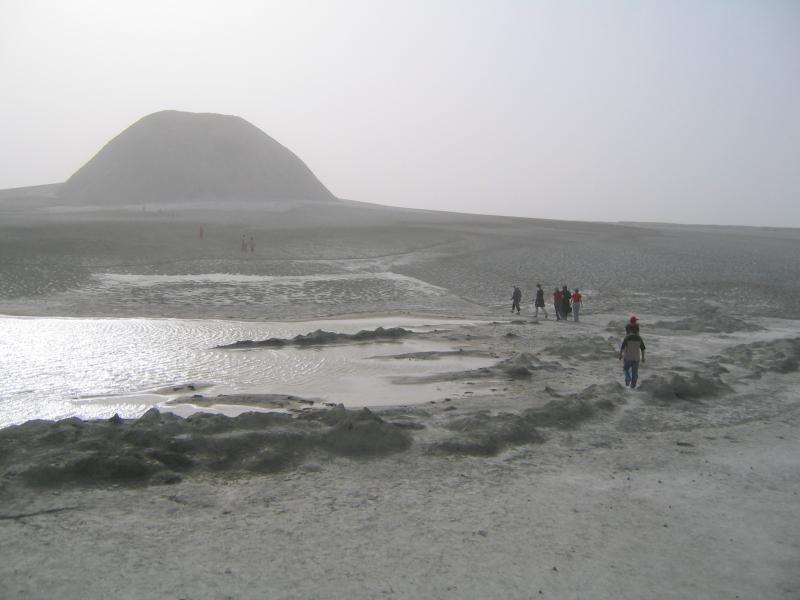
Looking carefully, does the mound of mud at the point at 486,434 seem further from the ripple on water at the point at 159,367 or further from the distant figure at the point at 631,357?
the distant figure at the point at 631,357

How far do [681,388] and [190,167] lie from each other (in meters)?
70.1

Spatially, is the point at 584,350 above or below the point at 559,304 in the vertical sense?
below

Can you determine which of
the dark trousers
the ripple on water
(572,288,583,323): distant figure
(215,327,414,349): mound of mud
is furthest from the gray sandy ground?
(572,288,583,323): distant figure

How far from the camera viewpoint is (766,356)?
1409 cm

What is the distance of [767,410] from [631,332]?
2.55m

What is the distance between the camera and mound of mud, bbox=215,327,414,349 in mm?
14672

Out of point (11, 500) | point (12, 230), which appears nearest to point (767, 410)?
point (11, 500)

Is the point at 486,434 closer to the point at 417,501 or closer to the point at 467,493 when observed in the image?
the point at 467,493

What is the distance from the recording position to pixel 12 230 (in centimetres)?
3416

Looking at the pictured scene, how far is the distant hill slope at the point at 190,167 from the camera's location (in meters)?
69.9

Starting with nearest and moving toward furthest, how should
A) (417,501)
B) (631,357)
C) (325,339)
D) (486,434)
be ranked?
(417,501), (486,434), (631,357), (325,339)

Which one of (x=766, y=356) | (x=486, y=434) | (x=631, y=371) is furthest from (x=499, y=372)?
(x=766, y=356)

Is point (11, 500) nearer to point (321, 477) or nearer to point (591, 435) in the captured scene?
point (321, 477)

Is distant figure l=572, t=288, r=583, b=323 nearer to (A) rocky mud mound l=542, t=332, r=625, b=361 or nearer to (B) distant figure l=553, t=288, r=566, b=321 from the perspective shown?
(B) distant figure l=553, t=288, r=566, b=321
